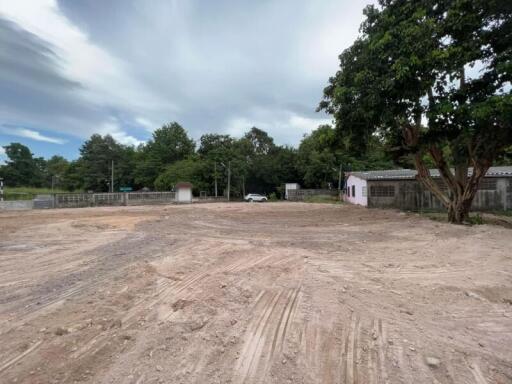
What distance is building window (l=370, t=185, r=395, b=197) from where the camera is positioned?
20.7 metres

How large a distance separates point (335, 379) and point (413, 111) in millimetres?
10716

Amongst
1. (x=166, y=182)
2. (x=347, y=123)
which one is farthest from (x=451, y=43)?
(x=166, y=182)

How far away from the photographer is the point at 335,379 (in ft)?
7.29

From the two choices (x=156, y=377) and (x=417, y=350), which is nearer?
(x=156, y=377)

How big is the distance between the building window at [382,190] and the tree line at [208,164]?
11.5 metres

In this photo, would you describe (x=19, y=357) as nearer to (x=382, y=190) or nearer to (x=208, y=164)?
(x=382, y=190)

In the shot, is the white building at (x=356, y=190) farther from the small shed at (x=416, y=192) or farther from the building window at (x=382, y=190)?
the building window at (x=382, y=190)

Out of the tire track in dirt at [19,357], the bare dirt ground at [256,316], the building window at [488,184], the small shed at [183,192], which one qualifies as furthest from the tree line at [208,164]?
the tire track in dirt at [19,357]

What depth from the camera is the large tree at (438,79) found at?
902 centimetres

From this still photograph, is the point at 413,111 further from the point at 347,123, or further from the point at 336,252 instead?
the point at 336,252

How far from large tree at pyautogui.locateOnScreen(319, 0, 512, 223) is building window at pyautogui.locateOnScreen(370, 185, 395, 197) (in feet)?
29.2

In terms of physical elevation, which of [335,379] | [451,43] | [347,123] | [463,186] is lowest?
[335,379]

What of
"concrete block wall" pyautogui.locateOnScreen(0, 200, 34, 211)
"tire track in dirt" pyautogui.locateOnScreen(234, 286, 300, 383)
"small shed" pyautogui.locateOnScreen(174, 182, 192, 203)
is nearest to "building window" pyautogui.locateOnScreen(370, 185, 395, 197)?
"small shed" pyautogui.locateOnScreen(174, 182, 192, 203)

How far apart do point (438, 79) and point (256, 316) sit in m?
10.6
